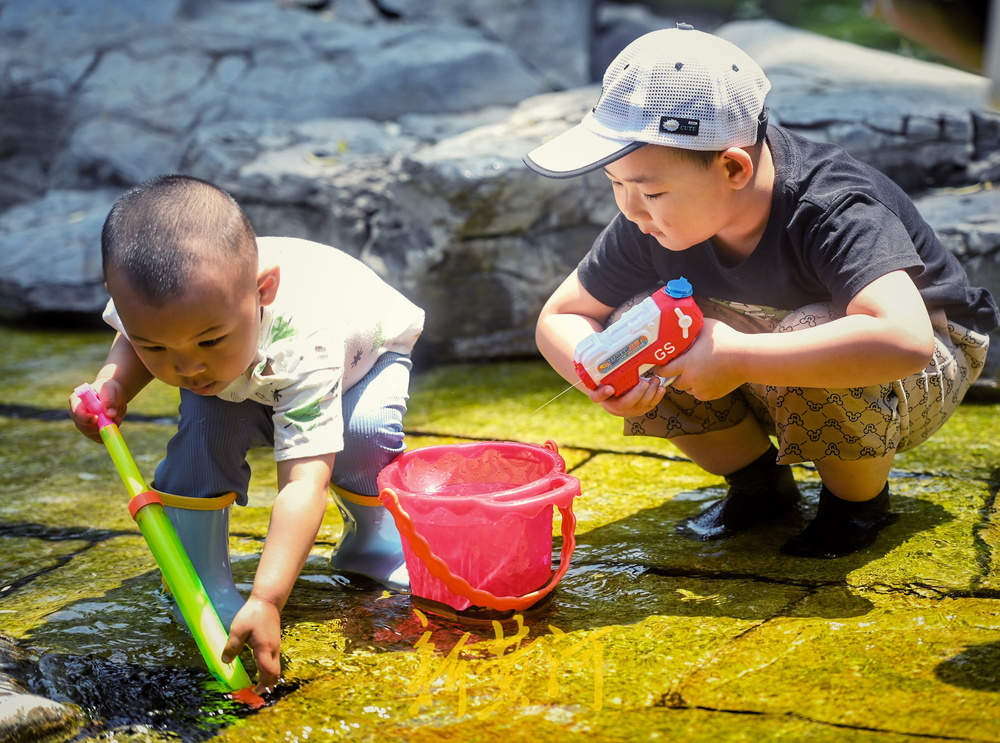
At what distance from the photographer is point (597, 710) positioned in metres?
1.66

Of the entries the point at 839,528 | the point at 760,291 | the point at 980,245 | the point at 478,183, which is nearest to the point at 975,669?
the point at 839,528

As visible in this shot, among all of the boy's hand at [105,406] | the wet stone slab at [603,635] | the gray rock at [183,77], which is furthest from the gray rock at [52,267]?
the boy's hand at [105,406]

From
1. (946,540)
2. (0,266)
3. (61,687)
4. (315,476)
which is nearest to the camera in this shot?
(61,687)

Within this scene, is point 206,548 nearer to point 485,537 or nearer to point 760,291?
point 485,537

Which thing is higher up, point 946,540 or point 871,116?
point 871,116

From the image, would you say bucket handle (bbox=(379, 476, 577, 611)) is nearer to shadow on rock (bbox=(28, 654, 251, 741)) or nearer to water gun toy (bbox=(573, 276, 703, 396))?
water gun toy (bbox=(573, 276, 703, 396))

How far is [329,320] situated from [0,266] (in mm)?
3070

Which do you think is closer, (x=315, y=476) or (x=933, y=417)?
(x=315, y=476)

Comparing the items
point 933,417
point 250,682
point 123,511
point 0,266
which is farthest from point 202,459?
point 0,266

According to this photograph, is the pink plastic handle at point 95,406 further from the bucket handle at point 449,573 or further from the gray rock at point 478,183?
the gray rock at point 478,183

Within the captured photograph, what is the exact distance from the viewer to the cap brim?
190 cm

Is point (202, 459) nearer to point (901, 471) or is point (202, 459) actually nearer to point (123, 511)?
point (123, 511)

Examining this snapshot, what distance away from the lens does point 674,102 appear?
6.19 ft

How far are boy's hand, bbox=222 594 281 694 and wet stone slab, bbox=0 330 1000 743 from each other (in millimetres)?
70
